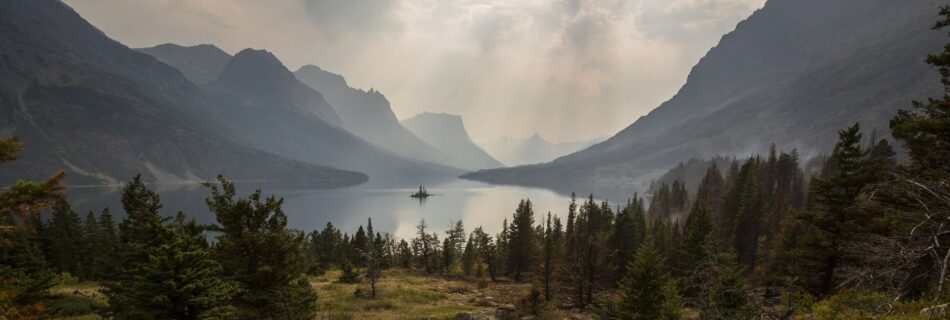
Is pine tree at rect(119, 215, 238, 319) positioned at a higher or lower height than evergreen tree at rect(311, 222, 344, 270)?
higher

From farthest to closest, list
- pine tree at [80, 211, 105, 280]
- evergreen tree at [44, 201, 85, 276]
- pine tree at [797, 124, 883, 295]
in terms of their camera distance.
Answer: pine tree at [80, 211, 105, 280] → evergreen tree at [44, 201, 85, 276] → pine tree at [797, 124, 883, 295]

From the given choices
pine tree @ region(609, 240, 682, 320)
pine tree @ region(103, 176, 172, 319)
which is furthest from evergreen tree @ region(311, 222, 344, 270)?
pine tree @ region(609, 240, 682, 320)

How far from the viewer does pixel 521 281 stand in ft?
228

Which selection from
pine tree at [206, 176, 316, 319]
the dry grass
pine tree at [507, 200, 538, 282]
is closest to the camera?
pine tree at [206, 176, 316, 319]

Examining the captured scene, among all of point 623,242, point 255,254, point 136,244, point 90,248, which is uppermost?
point 136,244

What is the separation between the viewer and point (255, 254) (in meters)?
19.5

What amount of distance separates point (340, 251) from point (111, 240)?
38.3 m

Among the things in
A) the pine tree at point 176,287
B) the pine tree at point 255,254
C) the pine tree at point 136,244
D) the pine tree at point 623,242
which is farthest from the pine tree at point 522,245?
the pine tree at point 176,287

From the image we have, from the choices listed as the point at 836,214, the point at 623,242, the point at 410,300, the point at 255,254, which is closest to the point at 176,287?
the point at 255,254

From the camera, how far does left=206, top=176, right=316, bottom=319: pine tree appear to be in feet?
62.5

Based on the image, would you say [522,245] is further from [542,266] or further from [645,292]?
[645,292]

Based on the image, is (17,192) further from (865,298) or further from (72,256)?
(72,256)

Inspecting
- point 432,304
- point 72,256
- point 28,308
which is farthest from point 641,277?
point 72,256

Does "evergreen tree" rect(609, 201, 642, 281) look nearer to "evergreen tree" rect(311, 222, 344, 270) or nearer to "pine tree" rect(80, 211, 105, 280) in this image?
"evergreen tree" rect(311, 222, 344, 270)
